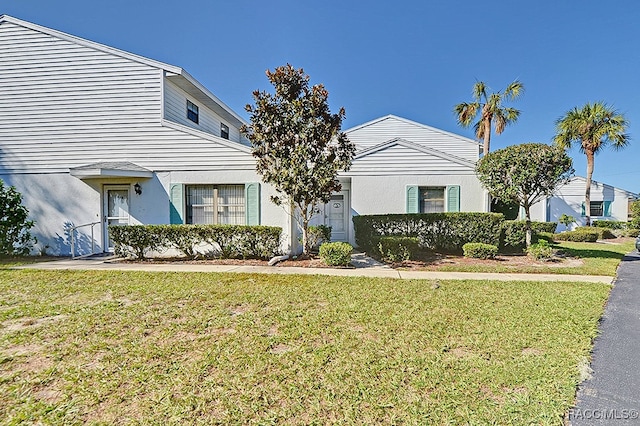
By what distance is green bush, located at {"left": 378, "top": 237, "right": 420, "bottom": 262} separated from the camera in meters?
8.80

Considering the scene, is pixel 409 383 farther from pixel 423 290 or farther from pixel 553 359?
pixel 423 290

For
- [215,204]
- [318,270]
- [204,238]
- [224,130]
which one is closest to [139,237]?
[204,238]

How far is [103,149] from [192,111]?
348 cm

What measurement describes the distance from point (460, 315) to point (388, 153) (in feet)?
27.0

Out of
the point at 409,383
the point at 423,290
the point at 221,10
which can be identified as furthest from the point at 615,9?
the point at 409,383

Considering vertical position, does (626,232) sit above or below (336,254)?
below

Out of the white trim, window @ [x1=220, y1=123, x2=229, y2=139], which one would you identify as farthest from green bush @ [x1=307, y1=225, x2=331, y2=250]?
window @ [x1=220, y1=123, x2=229, y2=139]

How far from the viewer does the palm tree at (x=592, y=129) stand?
1820 cm

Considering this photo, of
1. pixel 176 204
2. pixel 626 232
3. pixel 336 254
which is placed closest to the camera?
pixel 336 254

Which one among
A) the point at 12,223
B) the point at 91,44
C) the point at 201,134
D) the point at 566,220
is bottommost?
the point at 566,220

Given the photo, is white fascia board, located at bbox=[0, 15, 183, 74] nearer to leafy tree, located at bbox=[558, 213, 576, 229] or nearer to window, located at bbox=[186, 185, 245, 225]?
window, located at bbox=[186, 185, 245, 225]

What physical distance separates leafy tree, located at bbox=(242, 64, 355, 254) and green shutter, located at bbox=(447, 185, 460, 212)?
4.97 metres

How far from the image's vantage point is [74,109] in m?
10.2

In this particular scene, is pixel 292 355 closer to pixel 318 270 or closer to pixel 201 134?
pixel 318 270
